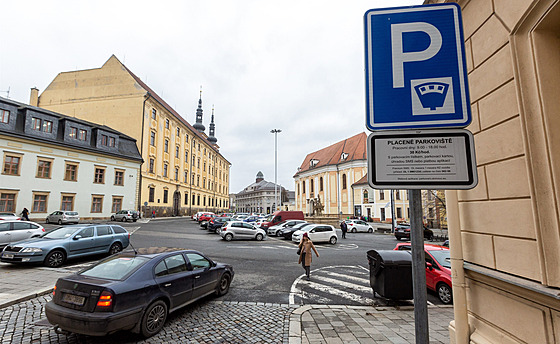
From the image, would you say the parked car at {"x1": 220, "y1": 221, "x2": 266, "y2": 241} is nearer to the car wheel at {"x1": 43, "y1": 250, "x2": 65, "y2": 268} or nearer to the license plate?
the car wheel at {"x1": 43, "y1": 250, "x2": 65, "y2": 268}

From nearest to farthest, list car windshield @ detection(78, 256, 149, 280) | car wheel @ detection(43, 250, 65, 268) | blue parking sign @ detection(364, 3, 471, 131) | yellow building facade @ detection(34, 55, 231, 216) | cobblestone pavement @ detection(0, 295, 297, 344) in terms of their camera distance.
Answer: blue parking sign @ detection(364, 3, 471, 131)
cobblestone pavement @ detection(0, 295, 297, 344)
car windshield @ detection(78, 256, 149, 280)
car wheel @ detection(43, 250, 65, 268)
yellow building facade @ detection(34, 55, 231, 216)

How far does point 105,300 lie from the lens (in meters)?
4.52

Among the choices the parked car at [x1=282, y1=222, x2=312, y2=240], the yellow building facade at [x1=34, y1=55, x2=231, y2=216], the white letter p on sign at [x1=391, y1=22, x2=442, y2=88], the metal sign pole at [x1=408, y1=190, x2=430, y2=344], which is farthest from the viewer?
the yellow building facade at [x1=34, y1=55, x2=231, y2=216]

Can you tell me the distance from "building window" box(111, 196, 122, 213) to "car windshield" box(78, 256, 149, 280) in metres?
33.6

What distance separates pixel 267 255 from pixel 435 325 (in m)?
9.86

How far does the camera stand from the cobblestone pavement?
193 inches

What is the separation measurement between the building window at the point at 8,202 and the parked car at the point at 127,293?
28.8 m

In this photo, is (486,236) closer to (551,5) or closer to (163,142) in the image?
(551,5)

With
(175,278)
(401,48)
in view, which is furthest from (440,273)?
(401,48)

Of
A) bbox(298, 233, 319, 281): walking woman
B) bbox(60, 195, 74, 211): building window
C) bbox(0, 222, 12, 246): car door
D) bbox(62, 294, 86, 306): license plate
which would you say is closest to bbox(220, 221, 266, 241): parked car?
bbox(0, 222, 12, 246): car door

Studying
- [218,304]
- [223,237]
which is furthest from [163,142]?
[218,304]

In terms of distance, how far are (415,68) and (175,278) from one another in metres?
5.99

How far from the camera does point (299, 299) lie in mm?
7398

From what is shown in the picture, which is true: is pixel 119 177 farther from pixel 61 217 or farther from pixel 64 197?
pixel 61 217
